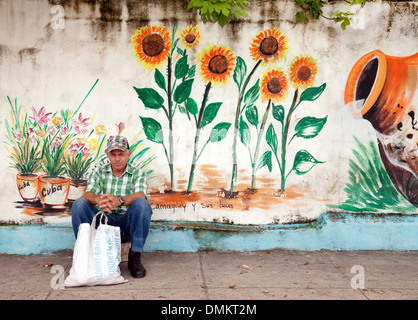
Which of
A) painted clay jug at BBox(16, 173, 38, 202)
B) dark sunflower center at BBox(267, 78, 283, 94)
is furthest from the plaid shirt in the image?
dark sunflower center at BBox(267, 78, 283, 94)

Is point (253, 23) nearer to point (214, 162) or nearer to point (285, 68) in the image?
point (285, 68)

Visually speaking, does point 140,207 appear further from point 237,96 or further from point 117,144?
point 237,96

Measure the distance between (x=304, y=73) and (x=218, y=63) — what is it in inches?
37.5

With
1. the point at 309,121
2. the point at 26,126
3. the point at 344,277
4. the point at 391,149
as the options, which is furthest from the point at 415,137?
the point at 26,126

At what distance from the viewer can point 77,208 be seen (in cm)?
356

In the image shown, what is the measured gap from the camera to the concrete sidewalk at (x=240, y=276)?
3.23m

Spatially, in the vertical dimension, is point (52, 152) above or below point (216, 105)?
below

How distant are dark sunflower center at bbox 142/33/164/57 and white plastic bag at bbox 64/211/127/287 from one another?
79.2 inches

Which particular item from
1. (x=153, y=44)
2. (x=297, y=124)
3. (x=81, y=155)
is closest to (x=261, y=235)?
(x=297, y=124)

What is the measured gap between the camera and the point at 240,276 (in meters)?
3.65

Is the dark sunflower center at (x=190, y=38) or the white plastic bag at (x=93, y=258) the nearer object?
the white plastic bag at (x=93, y=258)

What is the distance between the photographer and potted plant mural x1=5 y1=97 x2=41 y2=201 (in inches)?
169

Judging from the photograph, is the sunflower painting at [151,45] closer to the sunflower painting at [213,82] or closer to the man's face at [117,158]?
the sunflower painting at [213,82]

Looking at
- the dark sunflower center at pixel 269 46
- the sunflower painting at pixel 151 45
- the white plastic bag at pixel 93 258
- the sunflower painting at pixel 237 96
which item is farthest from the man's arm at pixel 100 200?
the dark sunflower center at pixel 269 46
